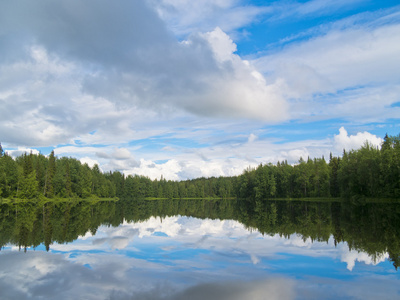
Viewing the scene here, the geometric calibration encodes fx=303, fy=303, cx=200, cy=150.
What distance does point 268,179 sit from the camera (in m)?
122

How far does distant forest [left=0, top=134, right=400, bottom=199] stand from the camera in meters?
68.7

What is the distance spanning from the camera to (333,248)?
17.2 m

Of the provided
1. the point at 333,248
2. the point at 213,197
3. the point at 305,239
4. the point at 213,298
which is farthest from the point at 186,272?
the point at 213,197

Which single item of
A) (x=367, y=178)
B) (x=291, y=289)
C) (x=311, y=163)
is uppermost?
(x=311, y=163)

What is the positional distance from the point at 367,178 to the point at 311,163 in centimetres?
3988

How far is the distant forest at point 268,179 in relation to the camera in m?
68.7

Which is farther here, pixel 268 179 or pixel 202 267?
pixel 268 179

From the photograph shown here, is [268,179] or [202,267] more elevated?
[268,179]

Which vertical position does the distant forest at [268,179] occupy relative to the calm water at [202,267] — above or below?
above

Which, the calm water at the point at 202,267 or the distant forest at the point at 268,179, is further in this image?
the distant forest at the point at 268,179

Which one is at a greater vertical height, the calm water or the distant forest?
the distant forest

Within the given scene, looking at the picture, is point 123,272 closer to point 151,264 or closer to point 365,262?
point 151,264

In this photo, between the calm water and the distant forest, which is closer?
the calm water

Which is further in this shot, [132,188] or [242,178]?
[132,188]
